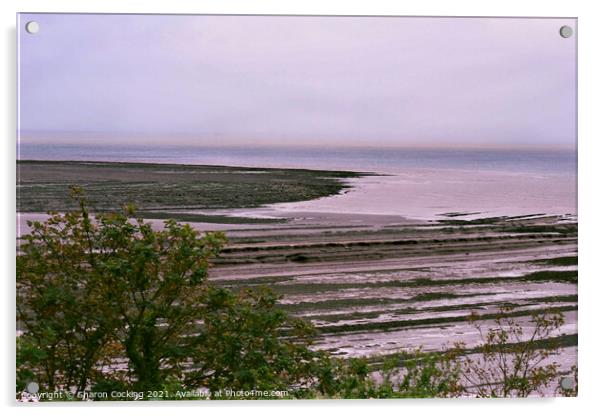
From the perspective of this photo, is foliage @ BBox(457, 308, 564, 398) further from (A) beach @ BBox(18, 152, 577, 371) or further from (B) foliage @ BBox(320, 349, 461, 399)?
(B) foliage @ BBox(320, 349, 461, 399)

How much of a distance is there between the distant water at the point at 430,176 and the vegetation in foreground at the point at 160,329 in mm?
596

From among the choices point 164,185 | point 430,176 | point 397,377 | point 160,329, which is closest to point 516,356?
point 397,377

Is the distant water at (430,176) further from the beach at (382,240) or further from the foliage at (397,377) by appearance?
the foliage at (397,377)

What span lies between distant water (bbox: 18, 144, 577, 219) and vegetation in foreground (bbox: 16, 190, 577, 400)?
0.60 metres

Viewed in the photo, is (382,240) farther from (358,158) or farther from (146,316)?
(146,316)

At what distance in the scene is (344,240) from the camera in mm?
6195

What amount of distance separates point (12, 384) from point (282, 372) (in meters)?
1.72

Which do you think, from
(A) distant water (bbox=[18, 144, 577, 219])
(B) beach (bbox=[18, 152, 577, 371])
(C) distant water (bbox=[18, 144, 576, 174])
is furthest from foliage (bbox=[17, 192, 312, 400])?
(A) distant water (bbox=[18, 144, 577, 219])

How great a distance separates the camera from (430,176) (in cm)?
627

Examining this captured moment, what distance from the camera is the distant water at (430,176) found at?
6.20 m

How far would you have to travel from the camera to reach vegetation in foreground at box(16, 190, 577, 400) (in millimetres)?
6059

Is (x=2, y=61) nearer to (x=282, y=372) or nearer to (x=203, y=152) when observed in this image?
(x=203, y=152)

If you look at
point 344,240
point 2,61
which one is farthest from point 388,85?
point 2,61

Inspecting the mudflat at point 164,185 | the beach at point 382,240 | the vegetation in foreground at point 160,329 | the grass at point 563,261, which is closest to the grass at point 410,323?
the beach at point 382,240
